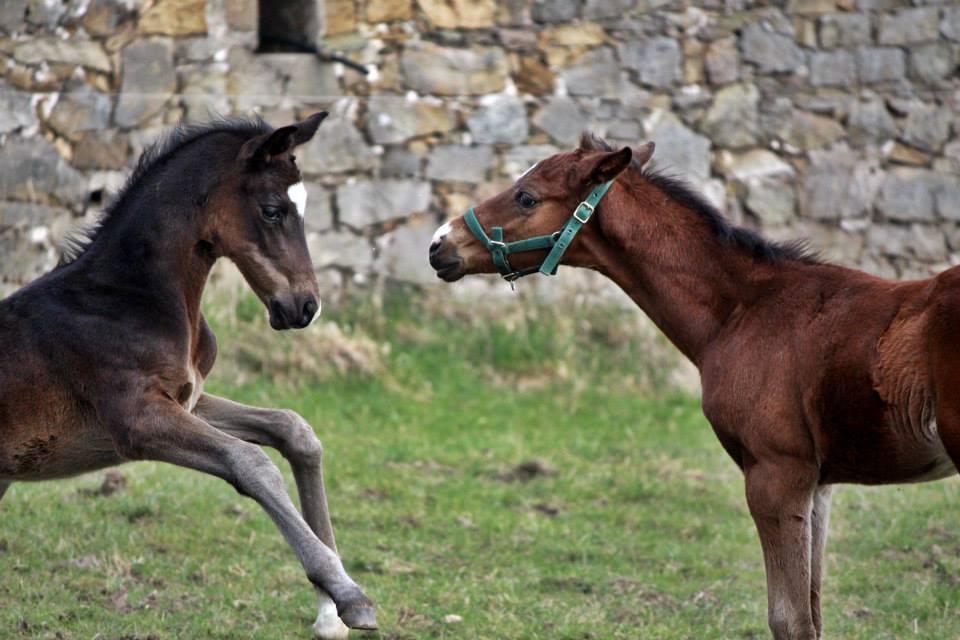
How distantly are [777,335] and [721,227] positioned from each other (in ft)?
1.88

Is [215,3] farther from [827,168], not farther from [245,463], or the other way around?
[245,463]

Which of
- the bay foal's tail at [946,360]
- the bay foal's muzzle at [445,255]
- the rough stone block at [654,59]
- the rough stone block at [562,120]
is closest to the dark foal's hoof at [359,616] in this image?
the bay foal's muzzle at [445,255]

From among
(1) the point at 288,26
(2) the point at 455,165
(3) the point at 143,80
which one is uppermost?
(1) the point at 288,26

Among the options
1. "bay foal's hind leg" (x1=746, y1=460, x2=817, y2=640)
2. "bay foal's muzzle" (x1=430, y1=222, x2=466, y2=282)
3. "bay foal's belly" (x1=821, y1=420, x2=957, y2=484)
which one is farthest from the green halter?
"bay foal's belly" (x1=821, y1=420, x2=957, y2=484)

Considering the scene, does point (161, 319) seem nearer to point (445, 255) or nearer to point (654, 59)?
point (445, 255)

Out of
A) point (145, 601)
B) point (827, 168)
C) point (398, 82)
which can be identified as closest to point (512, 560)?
point (145, 601)

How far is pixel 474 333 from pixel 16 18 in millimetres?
4215

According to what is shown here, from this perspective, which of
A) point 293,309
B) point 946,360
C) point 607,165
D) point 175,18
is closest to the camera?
point 946,360

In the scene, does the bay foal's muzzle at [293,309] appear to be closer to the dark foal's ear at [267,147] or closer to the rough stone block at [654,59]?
the dark foal's ear at [267,147]

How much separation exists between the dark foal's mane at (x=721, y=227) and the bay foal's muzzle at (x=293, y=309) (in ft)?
4.33

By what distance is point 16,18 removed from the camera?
9562 mm

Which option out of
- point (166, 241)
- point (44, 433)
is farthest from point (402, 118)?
point (44, 433)

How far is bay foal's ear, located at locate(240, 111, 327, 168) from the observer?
486 cm

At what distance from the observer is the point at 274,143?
4879 millimetres
